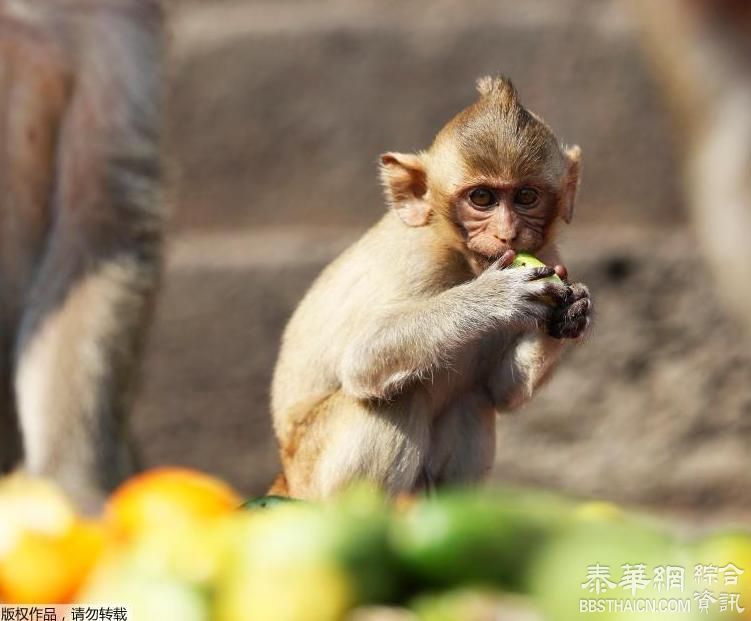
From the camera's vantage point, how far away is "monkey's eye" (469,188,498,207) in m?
2.58

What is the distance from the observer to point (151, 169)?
489cm

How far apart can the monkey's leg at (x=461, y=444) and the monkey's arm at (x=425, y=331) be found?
4.0 inches

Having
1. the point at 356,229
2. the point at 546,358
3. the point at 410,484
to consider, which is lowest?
the point at 410,484

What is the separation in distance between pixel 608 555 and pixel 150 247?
3.40 metres

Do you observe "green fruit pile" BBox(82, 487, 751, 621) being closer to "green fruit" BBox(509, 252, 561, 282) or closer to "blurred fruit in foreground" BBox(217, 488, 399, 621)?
"blurred fruit in foreground" BBox(217, 488, 399, 621)

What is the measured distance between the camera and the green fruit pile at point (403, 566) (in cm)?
155

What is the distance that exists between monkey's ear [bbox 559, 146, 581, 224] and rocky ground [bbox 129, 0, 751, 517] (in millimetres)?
3454

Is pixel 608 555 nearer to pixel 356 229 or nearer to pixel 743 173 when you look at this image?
pixel 743 173

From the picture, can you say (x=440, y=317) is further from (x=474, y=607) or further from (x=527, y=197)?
(x=474, y=607)

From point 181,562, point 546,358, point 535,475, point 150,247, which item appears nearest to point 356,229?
point 535,475

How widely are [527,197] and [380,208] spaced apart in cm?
377

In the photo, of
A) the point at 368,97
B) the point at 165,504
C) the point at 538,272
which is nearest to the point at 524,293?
the point at 538,272

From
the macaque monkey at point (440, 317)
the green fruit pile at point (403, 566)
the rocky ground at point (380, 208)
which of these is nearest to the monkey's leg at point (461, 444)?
the macaque monkey at point (440, 317)

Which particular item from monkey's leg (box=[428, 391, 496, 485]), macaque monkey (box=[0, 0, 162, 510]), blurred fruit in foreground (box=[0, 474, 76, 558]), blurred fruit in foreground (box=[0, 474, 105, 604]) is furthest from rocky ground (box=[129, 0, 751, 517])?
blurred fruit in foreground (box=[0, 474, 105, 604])
